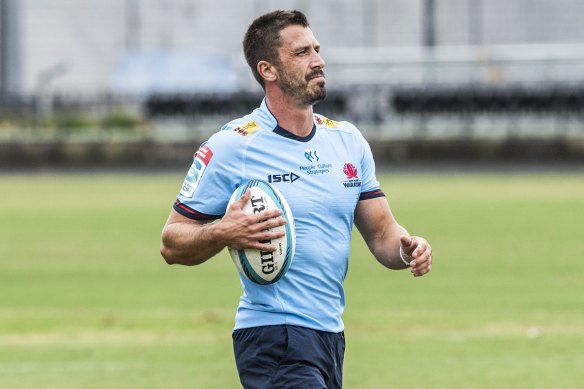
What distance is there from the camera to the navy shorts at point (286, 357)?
19.3 feet

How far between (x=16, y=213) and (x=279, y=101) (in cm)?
2353

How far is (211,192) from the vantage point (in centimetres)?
601

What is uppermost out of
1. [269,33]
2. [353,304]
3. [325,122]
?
[269,33]

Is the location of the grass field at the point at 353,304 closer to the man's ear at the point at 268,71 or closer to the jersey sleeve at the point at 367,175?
the jersey sleeve at the point at 367,175

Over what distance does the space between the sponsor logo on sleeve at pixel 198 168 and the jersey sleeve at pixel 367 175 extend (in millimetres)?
728

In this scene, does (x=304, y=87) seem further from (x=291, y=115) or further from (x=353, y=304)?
(x=353, y=304)

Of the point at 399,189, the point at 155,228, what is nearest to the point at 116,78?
the point at 399,189

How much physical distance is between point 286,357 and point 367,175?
949mm

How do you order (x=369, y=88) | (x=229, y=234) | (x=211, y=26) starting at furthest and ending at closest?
(x=211, y=26)
(x=369, y=88)
(x=229, y=234)

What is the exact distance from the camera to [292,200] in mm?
5973

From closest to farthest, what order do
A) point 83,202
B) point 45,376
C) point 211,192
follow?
point 211,192
point 45,376
point 83,202

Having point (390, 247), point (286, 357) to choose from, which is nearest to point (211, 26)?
point (390, 247)

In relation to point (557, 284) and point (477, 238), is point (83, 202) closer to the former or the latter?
point (477, 238)

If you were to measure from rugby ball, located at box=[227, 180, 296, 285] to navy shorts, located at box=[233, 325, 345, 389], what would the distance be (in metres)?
0.25
